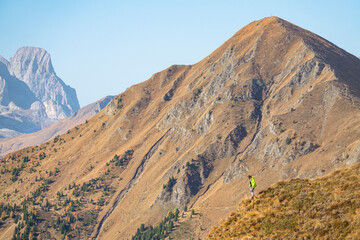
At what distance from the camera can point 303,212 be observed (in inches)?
1599

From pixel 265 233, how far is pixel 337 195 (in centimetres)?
857

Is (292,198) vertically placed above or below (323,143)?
above

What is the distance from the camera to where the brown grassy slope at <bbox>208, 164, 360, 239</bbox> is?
36219 mm

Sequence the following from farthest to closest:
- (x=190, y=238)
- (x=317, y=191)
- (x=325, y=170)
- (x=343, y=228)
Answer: (x=190, y=238) → (x=325, y=170) → (x=317, y=191) → (x=343, y=228)

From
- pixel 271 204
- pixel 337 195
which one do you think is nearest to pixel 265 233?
pixel 271 204

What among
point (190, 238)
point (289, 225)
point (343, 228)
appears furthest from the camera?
point (190, 238)

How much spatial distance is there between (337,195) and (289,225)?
19.6 ft

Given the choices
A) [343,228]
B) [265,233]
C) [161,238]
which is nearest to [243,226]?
[265,233]

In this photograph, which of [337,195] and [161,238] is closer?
[337,195]

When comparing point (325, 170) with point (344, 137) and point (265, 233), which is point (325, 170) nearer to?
point (344, 137)

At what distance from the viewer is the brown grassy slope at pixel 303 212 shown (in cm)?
3622

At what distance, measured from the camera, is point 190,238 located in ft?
625

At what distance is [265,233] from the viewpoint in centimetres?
4022

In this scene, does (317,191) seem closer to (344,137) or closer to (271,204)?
(271,204)
